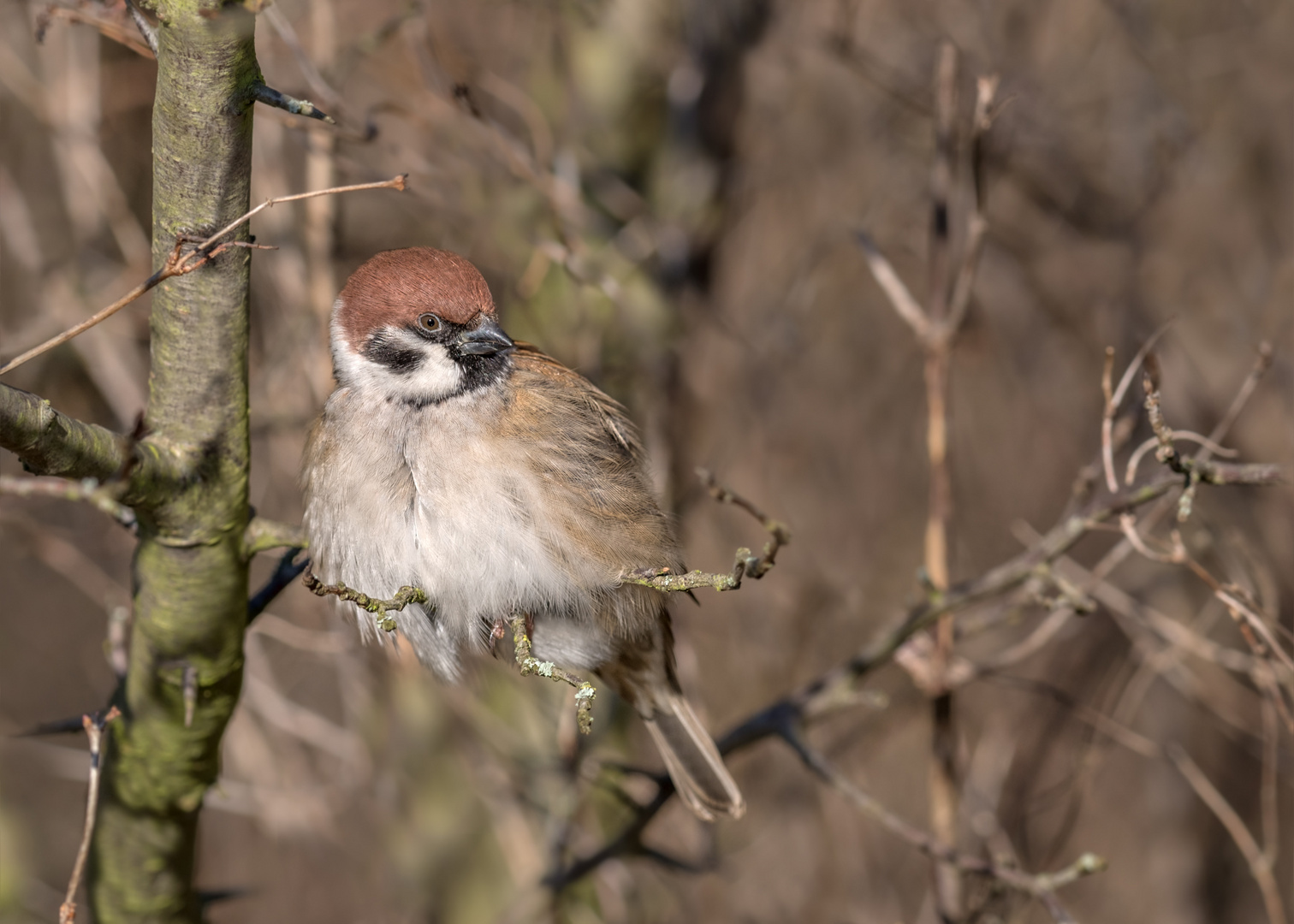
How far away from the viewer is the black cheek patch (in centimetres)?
298

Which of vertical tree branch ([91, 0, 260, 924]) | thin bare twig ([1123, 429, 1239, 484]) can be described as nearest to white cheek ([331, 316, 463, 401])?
vertical tree branch ([91, 0, 260, 924])

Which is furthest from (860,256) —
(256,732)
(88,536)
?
(88,536)

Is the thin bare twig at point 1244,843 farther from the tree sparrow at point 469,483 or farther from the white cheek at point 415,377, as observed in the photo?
the white cheek at point 415,377

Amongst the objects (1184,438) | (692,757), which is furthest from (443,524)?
(1184,438)

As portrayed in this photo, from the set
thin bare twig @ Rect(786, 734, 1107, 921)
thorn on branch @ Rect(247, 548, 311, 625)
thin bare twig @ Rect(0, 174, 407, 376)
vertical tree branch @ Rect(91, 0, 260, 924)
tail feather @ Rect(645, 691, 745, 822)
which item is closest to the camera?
thin bare twig @ Rect(0, 174, 407, 376)

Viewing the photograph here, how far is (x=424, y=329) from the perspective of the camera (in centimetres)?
300

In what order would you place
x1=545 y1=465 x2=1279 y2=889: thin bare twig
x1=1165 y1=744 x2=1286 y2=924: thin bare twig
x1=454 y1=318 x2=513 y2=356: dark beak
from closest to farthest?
x1=545 y1=465 x2=1279 y2=889: thin bare twig < x1=1165 y1=744 x2=1286 y2=924: thin bare twig < x1=454 y1=318 x2=513 y2=356: dark beak

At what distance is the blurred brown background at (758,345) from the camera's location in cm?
431

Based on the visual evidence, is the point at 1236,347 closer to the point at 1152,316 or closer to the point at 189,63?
the point at 1152,316

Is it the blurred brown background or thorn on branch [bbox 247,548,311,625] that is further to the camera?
the blurred brown background

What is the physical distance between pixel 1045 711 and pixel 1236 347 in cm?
186

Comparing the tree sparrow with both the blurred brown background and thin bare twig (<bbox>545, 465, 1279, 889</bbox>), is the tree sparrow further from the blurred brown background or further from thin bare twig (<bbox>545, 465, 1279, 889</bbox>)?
the blurred brown background

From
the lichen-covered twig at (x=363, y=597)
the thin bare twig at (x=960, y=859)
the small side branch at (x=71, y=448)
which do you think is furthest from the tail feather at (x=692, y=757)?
the small side branch at (x=71, y=448)

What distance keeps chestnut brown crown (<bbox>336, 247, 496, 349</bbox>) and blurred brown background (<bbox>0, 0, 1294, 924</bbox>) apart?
2.01 ft
